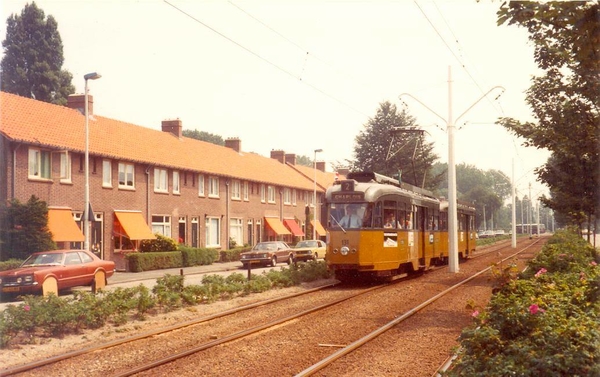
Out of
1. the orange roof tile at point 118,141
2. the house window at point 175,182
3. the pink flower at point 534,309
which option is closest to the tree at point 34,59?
the orange roof tile at point 118,141

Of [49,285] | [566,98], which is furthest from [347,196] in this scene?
[49,285]

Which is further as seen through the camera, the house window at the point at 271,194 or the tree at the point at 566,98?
the house window at the point at 271,194

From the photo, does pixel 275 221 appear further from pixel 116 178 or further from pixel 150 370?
pixel 150 370

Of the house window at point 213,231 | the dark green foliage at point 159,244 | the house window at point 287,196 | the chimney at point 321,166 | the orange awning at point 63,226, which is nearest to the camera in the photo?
the orange awning at point 63,226

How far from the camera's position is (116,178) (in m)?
34.8

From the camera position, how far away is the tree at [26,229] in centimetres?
2647

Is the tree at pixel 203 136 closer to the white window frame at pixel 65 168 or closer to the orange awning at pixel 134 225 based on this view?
the orange awning at pixel 134 225

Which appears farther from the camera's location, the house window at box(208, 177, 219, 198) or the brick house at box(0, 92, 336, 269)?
the house window at box(208, 177, 219, 198)

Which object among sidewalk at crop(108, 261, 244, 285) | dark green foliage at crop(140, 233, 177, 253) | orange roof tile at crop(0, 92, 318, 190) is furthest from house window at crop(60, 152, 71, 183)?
dark green foliage at crop(140, 233, 177, 253)

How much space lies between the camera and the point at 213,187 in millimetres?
44438

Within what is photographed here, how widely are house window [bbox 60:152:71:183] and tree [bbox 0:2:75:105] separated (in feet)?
91.6

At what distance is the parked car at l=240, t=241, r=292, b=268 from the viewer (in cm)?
Answer: 3434

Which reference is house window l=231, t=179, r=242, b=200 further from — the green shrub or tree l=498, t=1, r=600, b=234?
tree l=498, t=1, r=600, b=234

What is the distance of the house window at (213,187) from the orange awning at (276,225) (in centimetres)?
752
